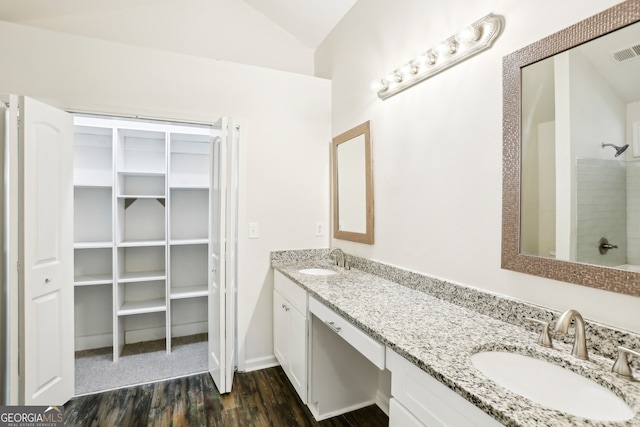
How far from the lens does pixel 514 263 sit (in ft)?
4.12

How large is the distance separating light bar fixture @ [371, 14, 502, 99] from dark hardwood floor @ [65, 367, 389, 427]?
2.07 metres

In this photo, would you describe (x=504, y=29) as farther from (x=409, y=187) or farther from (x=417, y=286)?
(x=417, y=286)

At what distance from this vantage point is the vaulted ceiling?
2.34 metres

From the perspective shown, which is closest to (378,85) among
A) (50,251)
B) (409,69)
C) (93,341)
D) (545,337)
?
(409,69)

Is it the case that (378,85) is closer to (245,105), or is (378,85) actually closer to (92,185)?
(245,105)

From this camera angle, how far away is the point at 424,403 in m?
0.98

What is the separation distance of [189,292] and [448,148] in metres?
2.66

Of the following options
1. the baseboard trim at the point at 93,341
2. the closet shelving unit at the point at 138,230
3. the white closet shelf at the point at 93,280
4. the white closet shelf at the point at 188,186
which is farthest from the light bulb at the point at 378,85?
the baseboard trim at the point at 93,341

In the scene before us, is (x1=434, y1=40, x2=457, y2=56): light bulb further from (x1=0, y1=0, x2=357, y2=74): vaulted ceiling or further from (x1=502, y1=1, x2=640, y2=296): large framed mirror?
(x1=0, y1=0, x2=357, y2=74): vaulted ceiling

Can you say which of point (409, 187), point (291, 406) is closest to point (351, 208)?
point (409, 187)

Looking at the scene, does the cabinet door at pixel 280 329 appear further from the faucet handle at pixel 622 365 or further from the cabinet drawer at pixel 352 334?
the faucet handle at pixel 622 365

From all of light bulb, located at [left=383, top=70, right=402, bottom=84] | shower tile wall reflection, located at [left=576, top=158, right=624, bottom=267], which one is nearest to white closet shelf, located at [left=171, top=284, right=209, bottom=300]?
light bulb, located at [left=383, top=70, right=402, bottom=84]

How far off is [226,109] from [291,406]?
2.24 metres

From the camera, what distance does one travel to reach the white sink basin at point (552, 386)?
0.81m
